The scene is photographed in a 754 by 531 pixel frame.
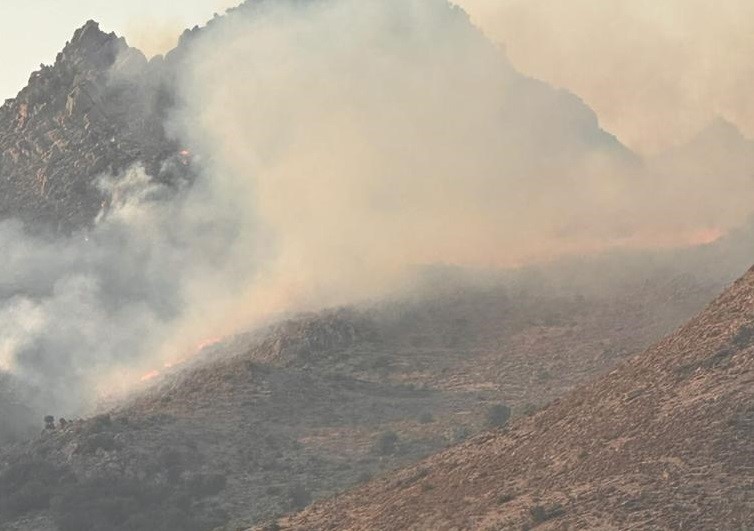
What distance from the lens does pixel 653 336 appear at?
131 m

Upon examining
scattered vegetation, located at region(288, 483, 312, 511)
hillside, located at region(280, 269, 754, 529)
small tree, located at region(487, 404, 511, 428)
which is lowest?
hillside, located at region(280, 269, 754, 529)

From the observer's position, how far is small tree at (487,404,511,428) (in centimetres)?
11244

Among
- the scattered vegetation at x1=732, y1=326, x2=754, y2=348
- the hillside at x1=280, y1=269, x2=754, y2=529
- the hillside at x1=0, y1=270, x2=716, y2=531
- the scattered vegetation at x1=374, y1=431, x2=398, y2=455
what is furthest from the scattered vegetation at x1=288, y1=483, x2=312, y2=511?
the scattered vegetation at x1=732, y1=326, x2=754, y2=348

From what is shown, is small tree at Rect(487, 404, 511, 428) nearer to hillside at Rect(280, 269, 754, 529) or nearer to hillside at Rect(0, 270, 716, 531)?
hillside at Rect(0, 270, 716, 531)

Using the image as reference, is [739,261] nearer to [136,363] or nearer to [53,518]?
[136,363]

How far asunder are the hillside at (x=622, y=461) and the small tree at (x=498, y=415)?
147ft

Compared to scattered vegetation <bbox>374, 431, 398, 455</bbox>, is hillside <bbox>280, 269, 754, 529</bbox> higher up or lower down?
lower down

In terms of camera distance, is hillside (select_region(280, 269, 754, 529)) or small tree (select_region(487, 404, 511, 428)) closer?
hillside (select_region(280, 269, 754, 529))

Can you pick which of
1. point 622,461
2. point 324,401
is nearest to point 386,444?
Result: point 324,401

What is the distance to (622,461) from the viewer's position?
50.2 meters

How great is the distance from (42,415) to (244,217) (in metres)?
55.2

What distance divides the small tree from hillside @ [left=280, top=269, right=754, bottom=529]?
44.7 metres

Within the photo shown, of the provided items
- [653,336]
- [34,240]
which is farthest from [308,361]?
[34,240]

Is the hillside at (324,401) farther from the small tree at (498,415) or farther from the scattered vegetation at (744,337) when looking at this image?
the scattered vegetation at (744,337)
